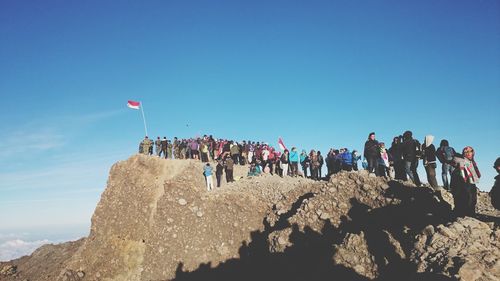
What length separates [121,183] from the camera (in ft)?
75.2

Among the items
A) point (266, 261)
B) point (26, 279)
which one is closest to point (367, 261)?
point (266, 261)

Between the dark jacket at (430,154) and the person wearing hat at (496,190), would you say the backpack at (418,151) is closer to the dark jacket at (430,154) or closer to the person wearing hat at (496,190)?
the dark jacket at (430,154)

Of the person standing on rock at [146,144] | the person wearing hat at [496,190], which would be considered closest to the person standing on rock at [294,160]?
the person standing on rock at [146,144]

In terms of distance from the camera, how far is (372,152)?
1659 cm

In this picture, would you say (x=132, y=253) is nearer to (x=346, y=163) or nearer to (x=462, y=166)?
(x=346, y=163)

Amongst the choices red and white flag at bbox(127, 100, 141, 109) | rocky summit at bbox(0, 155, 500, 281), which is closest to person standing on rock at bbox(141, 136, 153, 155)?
red and white flag at bbox(127, 100, 141, 109)

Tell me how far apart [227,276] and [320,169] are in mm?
11353

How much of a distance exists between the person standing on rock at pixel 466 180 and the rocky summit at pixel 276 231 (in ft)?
1.87

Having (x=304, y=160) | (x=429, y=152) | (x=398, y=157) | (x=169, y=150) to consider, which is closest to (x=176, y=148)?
(x=169, y=150)

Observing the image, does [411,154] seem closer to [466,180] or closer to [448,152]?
[448,152]

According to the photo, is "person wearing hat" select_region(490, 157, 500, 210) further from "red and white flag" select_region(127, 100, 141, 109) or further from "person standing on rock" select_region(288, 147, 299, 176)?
"red and white flag" select_region(127, 100, 141, 109)

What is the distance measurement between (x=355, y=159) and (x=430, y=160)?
836cm

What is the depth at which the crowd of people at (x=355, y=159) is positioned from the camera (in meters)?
10.2

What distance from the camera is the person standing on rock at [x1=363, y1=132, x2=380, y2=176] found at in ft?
53.9
